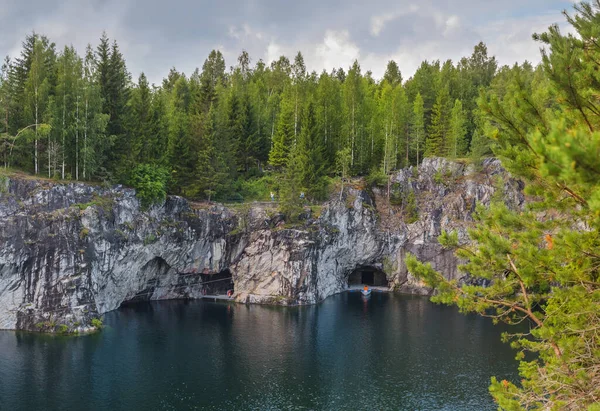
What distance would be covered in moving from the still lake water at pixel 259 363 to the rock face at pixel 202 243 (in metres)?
3.81

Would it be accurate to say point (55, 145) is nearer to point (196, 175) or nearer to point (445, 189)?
point (196, 175)

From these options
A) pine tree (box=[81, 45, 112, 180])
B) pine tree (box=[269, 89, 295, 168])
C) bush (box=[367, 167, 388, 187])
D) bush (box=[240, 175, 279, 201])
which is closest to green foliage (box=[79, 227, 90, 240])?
pine tree (box=[81, 45, 112, 180])

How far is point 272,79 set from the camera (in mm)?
83375

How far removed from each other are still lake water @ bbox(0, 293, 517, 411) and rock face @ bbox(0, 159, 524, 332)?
12.5 ft

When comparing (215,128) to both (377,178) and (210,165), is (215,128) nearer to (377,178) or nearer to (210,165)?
(210,165)

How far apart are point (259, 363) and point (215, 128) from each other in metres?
29.4

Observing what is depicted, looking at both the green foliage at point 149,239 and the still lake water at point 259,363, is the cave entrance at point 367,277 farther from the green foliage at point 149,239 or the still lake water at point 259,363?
the green foliage at point 149,239

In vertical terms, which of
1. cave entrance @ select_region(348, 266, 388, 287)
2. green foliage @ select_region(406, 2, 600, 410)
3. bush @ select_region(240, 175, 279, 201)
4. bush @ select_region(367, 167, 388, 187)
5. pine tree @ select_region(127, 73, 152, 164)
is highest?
pine tree @ select_region(127, 73, 152, 164)

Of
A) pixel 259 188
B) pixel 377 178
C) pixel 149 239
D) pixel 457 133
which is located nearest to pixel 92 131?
pixel 149 239

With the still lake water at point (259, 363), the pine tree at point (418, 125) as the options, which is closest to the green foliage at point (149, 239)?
the still lake water at point (259, 363)

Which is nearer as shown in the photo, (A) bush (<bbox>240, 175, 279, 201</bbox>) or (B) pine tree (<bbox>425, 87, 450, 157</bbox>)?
(A) bush (<bbox>240, 175, 279, 201</bbox>)

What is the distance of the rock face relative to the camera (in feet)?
127

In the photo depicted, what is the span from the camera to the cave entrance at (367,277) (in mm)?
64100

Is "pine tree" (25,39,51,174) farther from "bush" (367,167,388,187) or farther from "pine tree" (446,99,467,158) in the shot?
"pine tree" (446,99,467,158)
